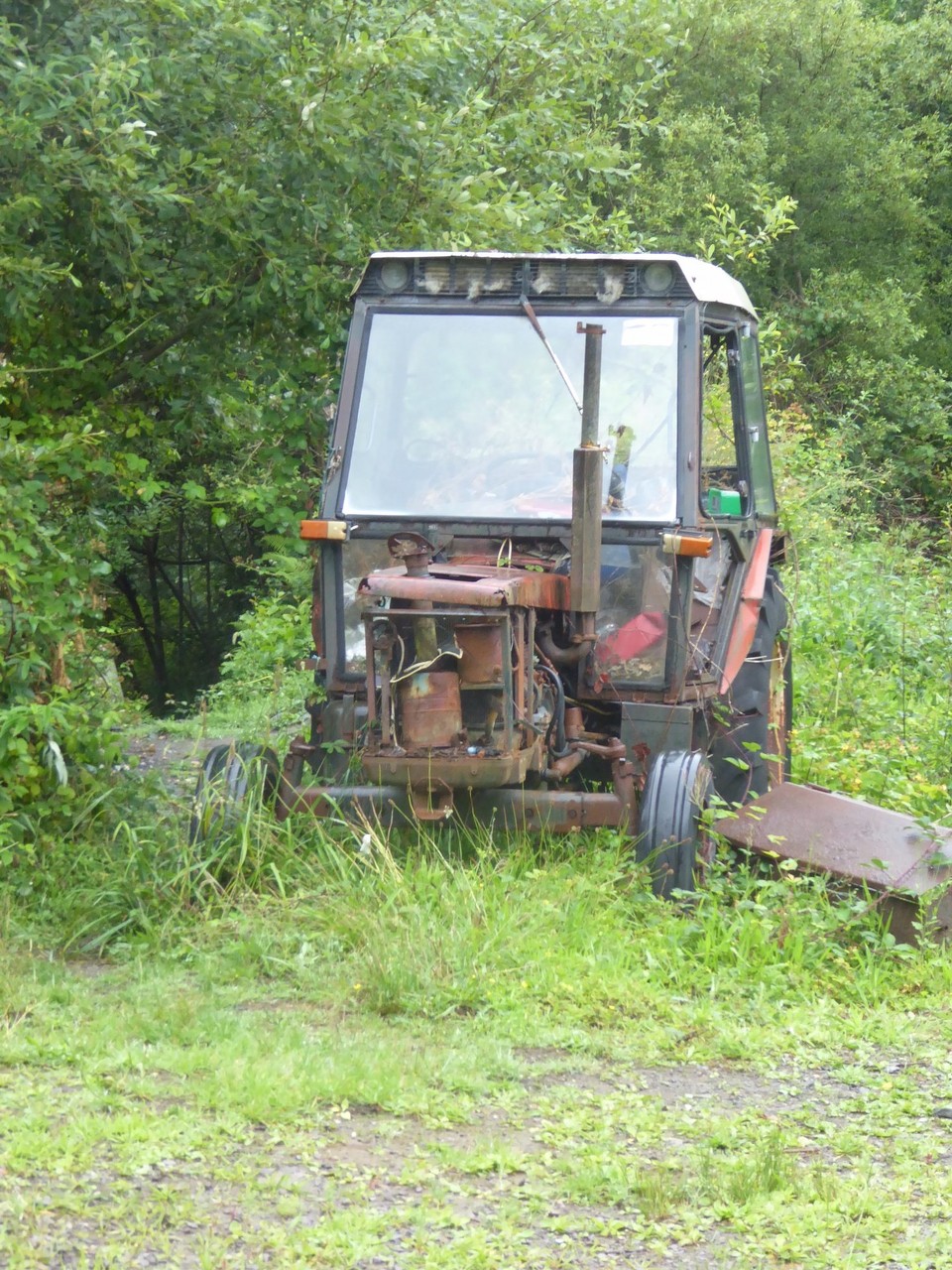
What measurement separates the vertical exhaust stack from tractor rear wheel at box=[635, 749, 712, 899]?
736mm

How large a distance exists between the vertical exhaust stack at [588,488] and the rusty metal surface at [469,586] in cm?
16

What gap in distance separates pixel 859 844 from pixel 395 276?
2991 mm

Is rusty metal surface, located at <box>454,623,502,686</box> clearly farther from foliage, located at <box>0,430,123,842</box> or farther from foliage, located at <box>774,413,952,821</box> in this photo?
foliage, located at <box>774,413,952,821</box>

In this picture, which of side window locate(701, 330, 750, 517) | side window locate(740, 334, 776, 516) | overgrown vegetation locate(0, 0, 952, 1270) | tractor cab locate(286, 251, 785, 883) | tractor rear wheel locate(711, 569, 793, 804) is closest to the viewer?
overgrown vegetation locate(0, 0, 952, 1270)

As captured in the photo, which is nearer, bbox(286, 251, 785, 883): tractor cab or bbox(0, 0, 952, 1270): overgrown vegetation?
bbox(0, 0, 952, 1270): overgrown vegetation

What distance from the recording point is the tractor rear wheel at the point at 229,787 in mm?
6402

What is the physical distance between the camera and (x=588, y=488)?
19.1ft

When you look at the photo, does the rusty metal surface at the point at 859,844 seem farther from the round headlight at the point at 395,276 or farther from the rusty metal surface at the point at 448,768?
the round headlight at the point at 395,276

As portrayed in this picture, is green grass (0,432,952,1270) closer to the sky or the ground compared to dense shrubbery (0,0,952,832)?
closer to the ground

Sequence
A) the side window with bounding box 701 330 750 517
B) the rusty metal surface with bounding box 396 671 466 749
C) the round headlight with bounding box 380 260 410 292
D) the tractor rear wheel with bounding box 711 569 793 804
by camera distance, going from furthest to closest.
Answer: the tractor rear wheel with bounding box 711 569 793 804
the side window with bounding box 701 330 750 517
the round headlight with bounding box 380 260 410 292
the rusty metal surface with bounding box 396 671 466 749

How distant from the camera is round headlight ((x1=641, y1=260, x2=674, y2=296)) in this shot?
6520 mm

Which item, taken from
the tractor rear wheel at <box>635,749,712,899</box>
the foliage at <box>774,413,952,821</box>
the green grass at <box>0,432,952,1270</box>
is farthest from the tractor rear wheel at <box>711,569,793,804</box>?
the tractor rear wheel at <box>635,749,712,899</box>

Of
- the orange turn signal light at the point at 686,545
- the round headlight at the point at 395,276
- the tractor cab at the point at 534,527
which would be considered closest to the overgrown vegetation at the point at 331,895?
the tractor cab at the point at 534,527

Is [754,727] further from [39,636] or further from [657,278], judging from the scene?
[39,636]
